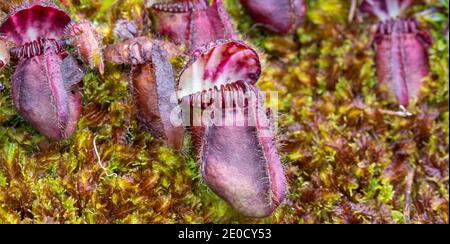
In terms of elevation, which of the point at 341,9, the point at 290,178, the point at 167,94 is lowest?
the point at 290,178

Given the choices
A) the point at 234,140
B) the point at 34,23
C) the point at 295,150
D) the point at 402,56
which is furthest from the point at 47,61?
the point at 402,56

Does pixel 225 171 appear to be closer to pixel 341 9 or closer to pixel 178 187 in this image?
pixel 178 187

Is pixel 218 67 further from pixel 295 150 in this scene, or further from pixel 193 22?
pixel 295 150

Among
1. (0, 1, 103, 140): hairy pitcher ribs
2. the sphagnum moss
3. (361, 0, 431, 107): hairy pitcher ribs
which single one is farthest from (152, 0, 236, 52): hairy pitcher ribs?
(361, 0, 431, 107): hairy pitcher ribs

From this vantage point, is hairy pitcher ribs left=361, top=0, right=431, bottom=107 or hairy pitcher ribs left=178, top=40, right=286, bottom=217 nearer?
hairy pitcher ribs left=178, top=40, right=286, bottom=217

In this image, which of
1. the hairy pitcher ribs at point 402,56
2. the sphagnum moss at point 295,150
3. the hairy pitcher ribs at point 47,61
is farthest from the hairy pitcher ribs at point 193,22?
the hairy pitcher ribs at point 402,56

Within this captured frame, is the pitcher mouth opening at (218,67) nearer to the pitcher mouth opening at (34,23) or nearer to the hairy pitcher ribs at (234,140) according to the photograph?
the hairy pitcher ribs at (234,140)

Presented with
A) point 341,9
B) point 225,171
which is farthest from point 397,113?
point 225,171

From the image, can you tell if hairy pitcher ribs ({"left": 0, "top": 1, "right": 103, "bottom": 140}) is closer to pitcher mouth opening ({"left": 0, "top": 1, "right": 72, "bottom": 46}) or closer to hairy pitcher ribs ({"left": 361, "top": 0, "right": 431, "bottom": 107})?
pitcher mouth opening ({"left": 0, "top": 1, "right": 72, "bottom": 46})
